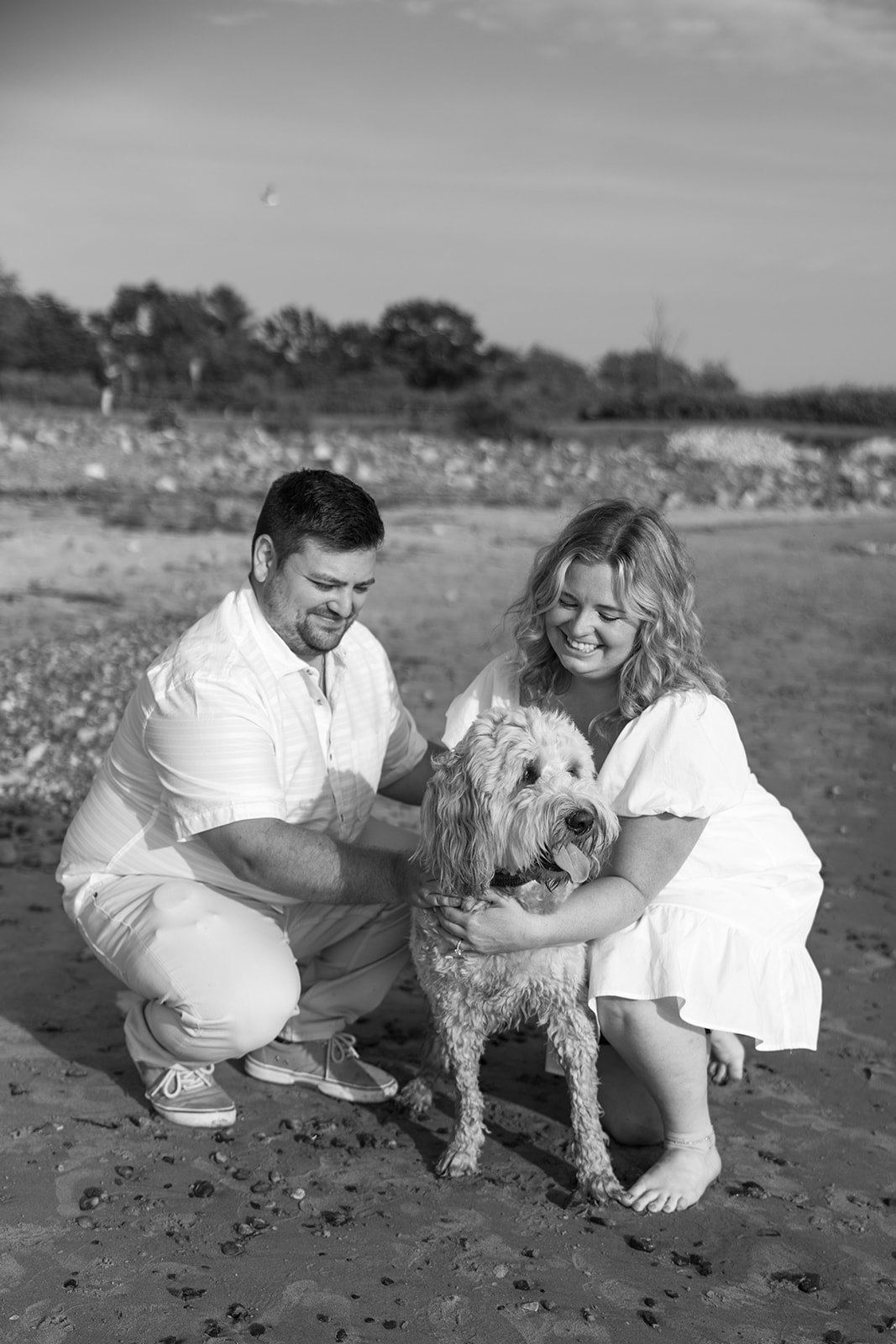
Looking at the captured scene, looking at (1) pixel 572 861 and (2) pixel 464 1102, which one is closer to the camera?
(1) pixel 572 861

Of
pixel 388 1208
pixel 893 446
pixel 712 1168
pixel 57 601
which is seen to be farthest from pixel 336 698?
pixel 893 446

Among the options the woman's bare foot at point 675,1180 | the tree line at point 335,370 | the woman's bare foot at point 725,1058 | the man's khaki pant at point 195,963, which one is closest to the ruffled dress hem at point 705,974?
the woman's bare foot at point 675,1180

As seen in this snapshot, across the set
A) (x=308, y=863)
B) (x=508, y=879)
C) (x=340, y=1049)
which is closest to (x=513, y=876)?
(x=508, y=879)

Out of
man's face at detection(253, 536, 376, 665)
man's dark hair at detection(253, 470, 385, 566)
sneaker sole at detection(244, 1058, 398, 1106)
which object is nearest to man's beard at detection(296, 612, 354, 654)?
man's face at detection(253, 536, 376, 665)

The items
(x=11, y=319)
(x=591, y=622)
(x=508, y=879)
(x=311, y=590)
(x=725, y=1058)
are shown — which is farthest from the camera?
(x=11, y=319)

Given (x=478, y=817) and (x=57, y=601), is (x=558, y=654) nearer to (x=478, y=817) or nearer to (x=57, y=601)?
(x=478, y=817)

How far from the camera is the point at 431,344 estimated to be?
68000mm

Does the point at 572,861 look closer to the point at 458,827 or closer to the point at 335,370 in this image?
the point at 458,827

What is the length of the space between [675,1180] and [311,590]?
84.3 inches

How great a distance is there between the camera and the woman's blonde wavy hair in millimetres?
3904

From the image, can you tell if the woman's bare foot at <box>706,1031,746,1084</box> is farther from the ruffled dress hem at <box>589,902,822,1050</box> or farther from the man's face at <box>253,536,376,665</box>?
the man's face at <box>253,536,376,665</box>

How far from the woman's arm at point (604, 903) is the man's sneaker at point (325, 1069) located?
92cm

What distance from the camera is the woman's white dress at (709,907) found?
379 centimetres

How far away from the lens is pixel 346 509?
411 cm
